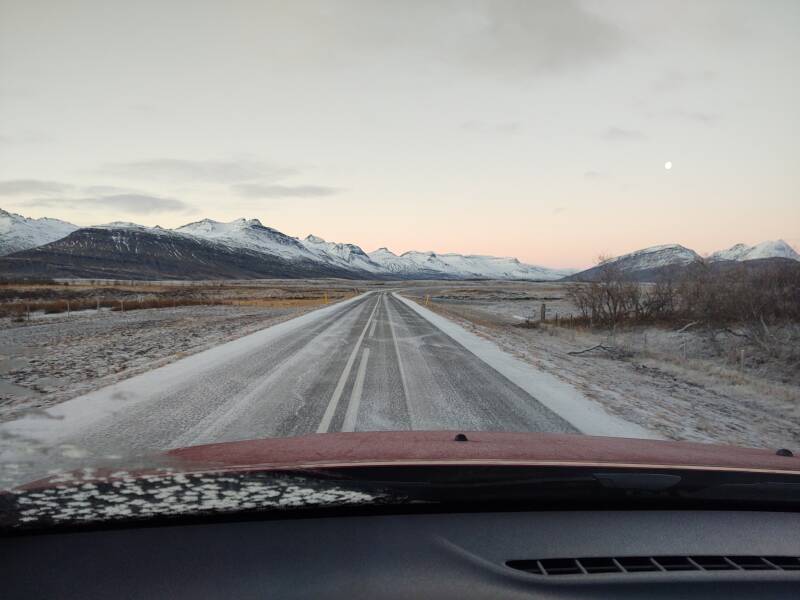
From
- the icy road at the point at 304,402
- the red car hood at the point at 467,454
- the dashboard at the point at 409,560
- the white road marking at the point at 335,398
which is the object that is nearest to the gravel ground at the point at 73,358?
the icy road at the point at 304,402

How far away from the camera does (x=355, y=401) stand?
22.8 ft

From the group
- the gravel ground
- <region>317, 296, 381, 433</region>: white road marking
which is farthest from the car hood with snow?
the gravel ground

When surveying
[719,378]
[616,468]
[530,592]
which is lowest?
[719,378]

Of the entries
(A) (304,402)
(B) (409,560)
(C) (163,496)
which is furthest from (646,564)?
(A) (304,402)

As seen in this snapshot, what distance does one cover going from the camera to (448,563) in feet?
5.71

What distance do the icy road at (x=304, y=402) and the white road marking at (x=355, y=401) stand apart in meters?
0.02

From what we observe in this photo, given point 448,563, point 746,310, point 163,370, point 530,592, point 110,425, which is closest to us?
Answer: point 530,592

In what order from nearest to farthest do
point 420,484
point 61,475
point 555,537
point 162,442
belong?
point 555,537 → point 420,484 → point 61,475 → point 162,442

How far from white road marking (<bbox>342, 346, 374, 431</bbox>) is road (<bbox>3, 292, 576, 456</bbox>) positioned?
1cm

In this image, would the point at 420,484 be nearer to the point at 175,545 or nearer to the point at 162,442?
the point at 175,545

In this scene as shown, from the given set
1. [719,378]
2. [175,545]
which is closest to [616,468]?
[175,545]

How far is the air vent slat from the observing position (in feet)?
5.71

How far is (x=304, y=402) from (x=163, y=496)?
195 inches

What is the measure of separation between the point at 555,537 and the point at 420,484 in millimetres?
616
